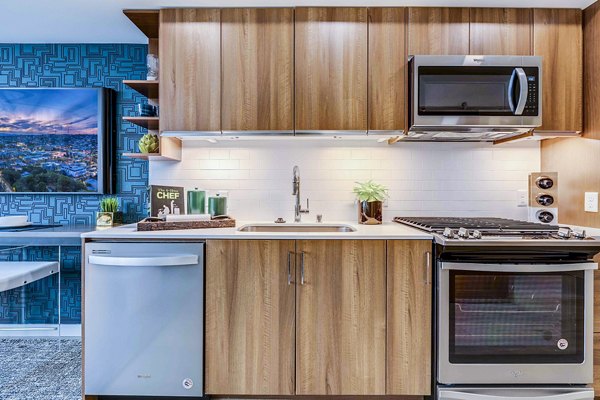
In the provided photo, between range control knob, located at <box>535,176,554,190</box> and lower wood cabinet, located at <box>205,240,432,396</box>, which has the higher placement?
range control knob, located at <box>535,176,554,190</box>

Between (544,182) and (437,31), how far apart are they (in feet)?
4.02

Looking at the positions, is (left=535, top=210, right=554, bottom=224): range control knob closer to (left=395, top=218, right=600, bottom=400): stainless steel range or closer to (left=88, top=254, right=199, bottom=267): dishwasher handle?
(left=395, top=218, right=600, bottom=400): stainless steel range

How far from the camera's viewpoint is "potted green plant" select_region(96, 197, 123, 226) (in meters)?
2.58

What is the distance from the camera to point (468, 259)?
70.0 inches

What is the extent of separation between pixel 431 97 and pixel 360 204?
80cm

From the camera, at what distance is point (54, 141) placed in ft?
9.32

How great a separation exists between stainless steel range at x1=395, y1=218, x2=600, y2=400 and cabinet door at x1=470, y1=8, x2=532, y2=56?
117 centimetres

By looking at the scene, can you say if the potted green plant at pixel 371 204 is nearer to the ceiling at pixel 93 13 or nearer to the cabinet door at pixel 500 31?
the cabinet door at pixel 500 31

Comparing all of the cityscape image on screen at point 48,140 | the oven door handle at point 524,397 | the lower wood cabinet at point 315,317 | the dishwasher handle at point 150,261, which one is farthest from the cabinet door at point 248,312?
the cityscape image on screen at point 48,140

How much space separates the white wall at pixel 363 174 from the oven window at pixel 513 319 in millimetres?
846

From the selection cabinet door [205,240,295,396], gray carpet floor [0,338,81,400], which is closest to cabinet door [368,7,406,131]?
cabinet door [205,240,295,396]

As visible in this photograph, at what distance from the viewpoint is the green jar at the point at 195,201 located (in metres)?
2.38

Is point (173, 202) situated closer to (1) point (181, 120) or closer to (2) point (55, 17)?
(1) point (181, 120)

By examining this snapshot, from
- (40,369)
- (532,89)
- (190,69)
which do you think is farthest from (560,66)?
(40,369)
